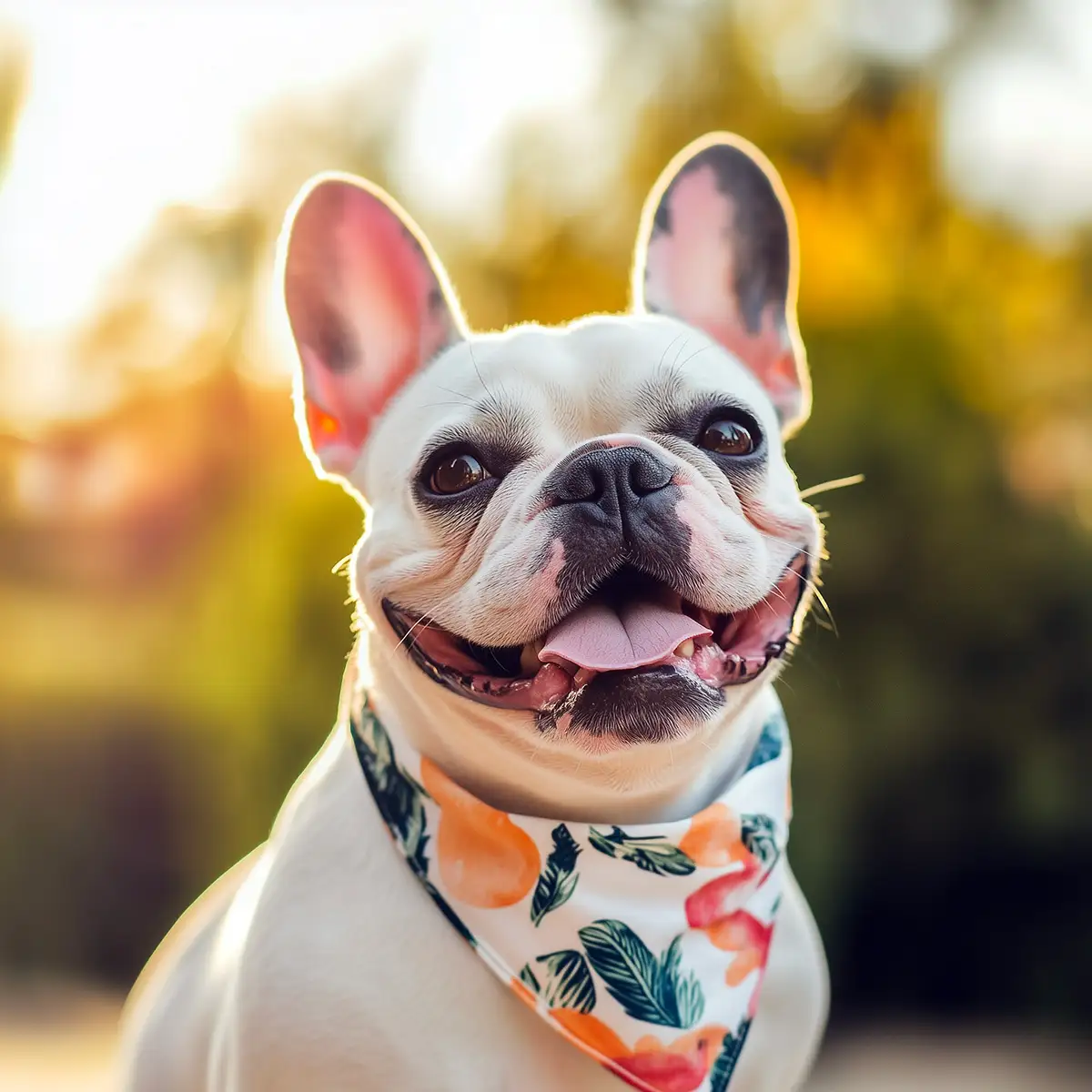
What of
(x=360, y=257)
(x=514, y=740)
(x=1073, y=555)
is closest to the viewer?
(x=514, y=740)

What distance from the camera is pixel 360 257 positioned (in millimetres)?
2197

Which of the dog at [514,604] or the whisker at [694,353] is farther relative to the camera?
the whisker at [694,353]

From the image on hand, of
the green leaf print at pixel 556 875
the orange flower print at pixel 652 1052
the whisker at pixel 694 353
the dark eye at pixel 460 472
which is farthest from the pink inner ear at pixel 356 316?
the orange flower print at pixel 652 1052

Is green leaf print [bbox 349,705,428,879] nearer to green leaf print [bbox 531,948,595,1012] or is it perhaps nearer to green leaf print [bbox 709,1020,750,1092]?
green leaf print [bbox 531,948,595,1012]

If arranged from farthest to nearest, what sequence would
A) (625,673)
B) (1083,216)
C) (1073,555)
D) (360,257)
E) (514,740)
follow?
(1083,216) < (1073,555) < (360,257) < (514,740) < (625,673)

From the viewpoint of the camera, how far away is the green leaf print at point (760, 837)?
198 centimetres

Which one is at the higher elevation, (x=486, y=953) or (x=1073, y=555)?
(x=486, y=953)

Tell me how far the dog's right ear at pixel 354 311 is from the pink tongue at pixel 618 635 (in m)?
0.66

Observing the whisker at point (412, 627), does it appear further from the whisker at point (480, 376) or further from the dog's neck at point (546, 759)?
the whisker at point (480, 376)

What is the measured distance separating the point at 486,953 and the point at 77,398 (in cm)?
471

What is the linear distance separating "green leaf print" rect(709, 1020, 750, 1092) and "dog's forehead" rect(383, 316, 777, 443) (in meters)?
0.96

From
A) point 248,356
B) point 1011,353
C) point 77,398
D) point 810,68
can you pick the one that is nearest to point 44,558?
point 77,398

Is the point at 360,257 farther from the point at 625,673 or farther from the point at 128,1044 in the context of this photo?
the point at 128,1044

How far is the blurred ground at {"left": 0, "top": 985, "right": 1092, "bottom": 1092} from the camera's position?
442 cm
